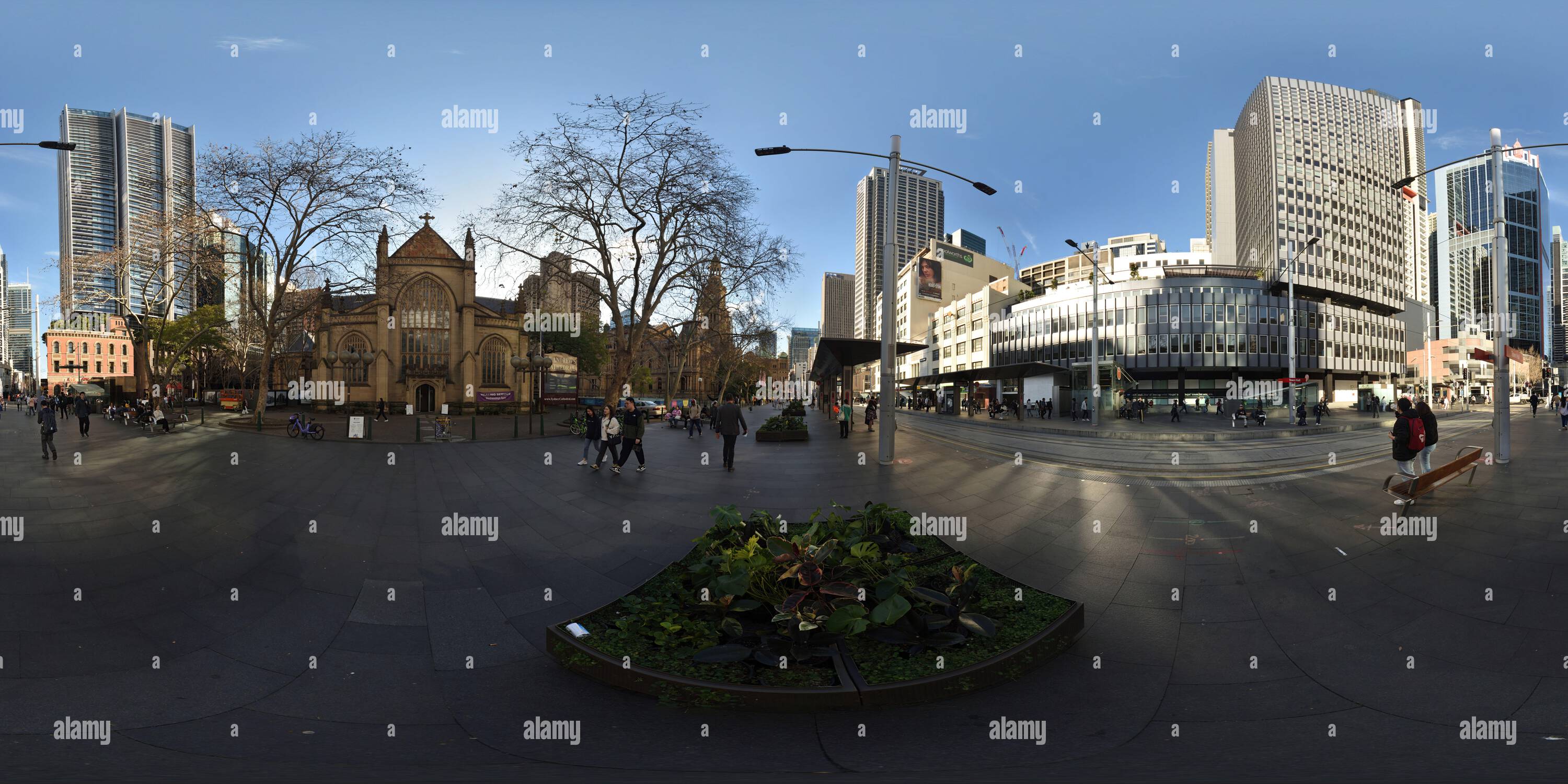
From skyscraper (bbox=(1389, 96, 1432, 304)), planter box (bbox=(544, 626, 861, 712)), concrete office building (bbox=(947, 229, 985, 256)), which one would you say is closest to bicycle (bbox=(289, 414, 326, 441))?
planter box (bbox=(544, 626, 861, 712))

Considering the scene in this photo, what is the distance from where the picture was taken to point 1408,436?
25.5ft

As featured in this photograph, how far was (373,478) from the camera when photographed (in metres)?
7.32

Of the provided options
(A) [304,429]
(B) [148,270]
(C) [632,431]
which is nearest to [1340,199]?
(C) [632,431]

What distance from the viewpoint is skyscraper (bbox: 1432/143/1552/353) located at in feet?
109

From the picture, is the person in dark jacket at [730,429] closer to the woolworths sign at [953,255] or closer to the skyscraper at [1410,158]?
the woolworths sign at [953,255]

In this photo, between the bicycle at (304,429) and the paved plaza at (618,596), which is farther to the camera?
the bicycle at (304,429)

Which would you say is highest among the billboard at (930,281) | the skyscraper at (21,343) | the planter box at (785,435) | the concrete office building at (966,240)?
the concrete office building at (966,240)

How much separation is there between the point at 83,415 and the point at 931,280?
11704cm

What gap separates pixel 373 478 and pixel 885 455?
767cm

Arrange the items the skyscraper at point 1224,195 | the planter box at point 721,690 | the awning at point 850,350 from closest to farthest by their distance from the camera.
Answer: the planter box at point 721,690 < the awning at point 850,350 < the skyscraper at point 1224,195

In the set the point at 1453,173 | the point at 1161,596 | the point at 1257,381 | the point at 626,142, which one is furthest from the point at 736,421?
the point at 1453,173

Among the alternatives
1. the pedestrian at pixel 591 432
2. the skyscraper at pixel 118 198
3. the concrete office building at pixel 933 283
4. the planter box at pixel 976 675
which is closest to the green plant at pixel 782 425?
the pedestrian at pixel 591 432

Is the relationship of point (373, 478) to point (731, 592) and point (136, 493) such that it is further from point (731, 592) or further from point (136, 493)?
point (731, 592)

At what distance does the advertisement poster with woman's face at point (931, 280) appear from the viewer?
11450cm
